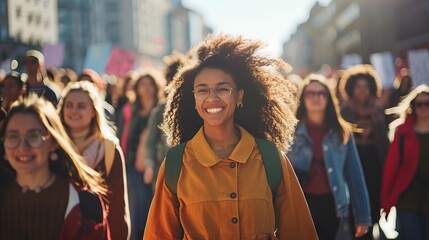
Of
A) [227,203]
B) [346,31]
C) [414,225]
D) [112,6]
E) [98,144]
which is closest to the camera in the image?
[227,203]

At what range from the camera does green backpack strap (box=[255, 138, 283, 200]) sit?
11.7 feet

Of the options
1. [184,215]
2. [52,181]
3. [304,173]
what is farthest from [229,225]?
[304,173]

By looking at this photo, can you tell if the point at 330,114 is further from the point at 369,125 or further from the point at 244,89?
the point at 244,89

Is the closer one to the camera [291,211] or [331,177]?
[291,211]

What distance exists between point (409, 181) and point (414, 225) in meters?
0.40

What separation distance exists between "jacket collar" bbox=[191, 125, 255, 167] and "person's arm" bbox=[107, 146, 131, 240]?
47.9 inches

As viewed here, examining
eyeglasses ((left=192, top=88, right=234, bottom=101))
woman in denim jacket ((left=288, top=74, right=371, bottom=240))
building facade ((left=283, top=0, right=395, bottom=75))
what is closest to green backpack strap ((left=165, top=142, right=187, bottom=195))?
eyeglasses ((left=192, top=88, right=234, bottom=101))

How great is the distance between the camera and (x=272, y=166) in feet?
11.7

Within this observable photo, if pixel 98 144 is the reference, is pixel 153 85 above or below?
above

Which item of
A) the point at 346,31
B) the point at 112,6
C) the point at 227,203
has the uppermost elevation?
the point at 112,6

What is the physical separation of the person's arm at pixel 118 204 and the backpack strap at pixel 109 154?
0.09 ft

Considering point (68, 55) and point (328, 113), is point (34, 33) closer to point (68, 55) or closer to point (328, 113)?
point (68, 55)

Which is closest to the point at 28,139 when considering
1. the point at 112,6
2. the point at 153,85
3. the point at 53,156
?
the point at 53,156

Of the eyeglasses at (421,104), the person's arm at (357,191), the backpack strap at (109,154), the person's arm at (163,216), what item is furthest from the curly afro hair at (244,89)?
the eyeglasses at (421,104)
